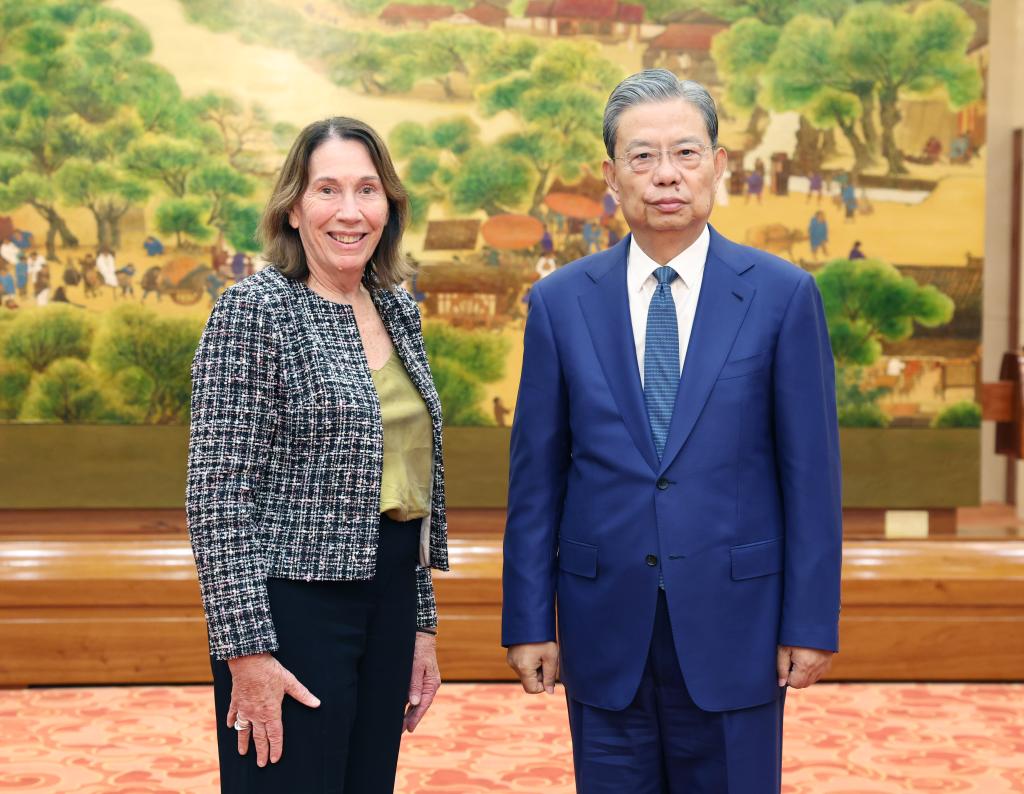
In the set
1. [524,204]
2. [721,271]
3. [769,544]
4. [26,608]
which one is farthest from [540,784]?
[524,204]

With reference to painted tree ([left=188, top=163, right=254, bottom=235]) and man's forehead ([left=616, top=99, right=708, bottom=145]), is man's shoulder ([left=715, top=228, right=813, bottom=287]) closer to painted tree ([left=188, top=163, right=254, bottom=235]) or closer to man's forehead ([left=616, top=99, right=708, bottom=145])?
man's forehead ([left=616, top=99, right=708, bottom=145])

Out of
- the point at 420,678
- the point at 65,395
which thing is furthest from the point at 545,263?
the point at 420,678

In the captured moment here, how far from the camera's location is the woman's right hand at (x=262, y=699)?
7.80 ft

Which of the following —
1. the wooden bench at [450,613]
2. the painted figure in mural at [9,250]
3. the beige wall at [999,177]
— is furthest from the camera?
the beige wall at [999,177]

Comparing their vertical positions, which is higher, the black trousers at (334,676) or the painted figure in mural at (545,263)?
the painted figure in mural at (545,263)

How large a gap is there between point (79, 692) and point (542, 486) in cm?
403

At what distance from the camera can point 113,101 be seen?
6.67 m

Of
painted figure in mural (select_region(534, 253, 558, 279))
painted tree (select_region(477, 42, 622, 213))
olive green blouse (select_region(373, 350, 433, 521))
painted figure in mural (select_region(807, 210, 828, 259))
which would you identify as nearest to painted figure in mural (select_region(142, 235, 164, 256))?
painted tree (select_region(477, 42, 622, 213))

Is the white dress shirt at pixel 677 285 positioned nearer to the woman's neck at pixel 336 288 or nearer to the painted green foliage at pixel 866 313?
the woman's neck at pixel 336 288

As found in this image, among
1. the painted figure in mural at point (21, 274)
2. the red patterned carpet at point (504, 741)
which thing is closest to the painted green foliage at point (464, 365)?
the red patterned carpet at point (504, 741)

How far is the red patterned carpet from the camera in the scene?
175 inches

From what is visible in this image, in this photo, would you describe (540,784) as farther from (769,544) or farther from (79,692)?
(79,692)

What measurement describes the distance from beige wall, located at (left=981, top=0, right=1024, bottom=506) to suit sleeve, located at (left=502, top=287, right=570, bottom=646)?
7.57m

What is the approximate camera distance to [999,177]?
9.30 m
